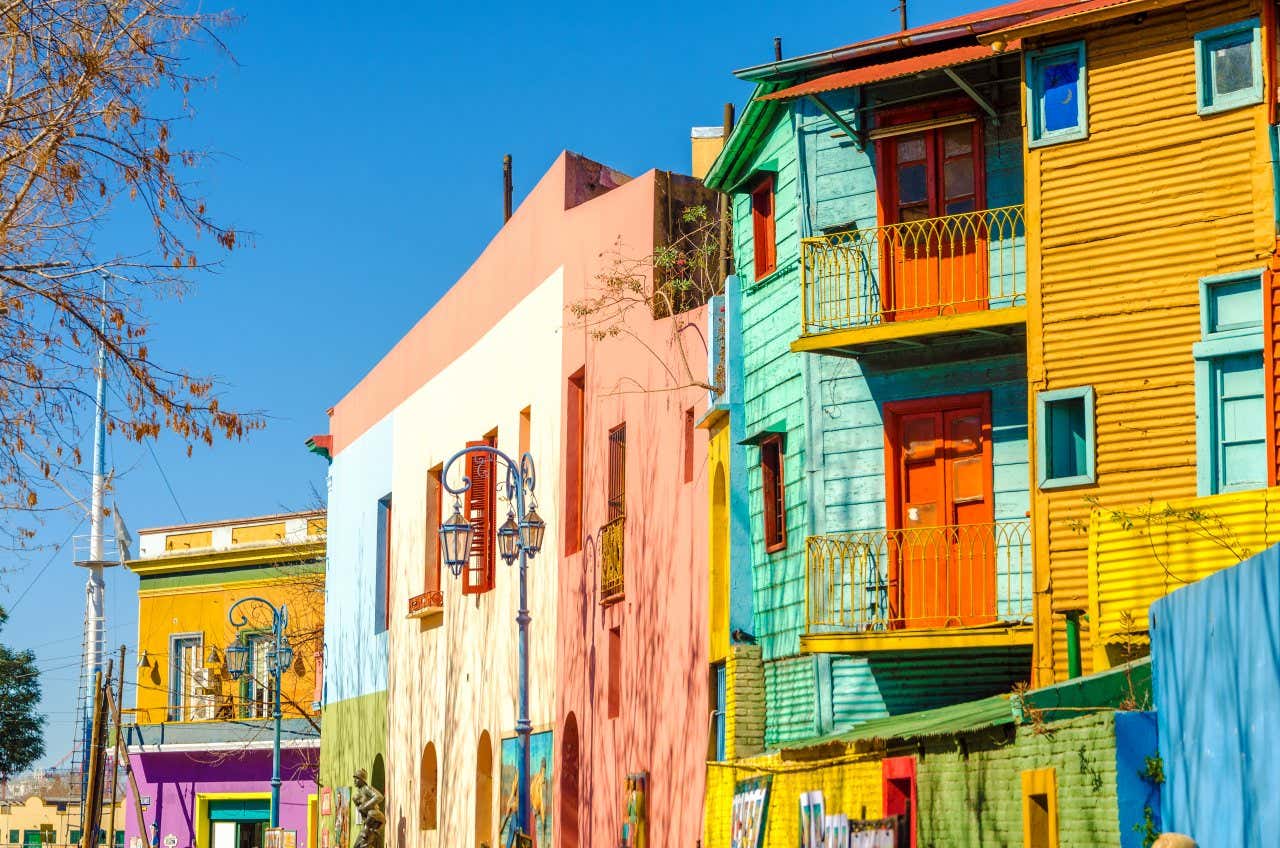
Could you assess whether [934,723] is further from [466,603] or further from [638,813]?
[466,603]

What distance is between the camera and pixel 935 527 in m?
18.2

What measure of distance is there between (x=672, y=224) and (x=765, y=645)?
553 centimetres

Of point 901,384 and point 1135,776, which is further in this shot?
point 901,384

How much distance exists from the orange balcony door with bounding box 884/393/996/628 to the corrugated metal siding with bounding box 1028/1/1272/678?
4.43ft

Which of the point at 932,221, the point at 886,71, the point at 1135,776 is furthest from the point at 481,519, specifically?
the point at 1135,776

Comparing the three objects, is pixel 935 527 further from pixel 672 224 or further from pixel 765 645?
pixel 672 224

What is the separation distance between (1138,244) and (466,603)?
15.5m

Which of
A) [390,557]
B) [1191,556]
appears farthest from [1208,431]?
[390,557]

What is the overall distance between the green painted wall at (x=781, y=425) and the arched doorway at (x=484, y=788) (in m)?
9.14

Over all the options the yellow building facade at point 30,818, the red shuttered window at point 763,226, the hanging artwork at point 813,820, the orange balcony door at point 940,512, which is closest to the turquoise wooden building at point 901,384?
the orange balcony door at point 940,512

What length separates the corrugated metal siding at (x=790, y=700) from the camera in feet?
63.6

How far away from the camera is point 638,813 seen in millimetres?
22641

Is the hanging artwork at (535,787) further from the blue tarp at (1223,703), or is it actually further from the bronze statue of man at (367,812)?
the blue tarp at (1223,703)

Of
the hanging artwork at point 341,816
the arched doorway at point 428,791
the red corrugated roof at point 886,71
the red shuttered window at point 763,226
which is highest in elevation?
the red corrugated roof at point 886,71
